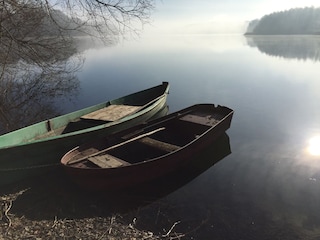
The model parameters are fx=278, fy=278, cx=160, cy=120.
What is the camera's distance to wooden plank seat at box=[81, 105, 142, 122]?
1246cm

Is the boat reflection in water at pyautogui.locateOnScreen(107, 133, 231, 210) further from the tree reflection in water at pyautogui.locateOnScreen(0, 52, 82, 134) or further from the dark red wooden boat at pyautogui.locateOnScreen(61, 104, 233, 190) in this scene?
the tree reflection in water at pyautogui.locateOnScreen(0, 52, 82, 134)

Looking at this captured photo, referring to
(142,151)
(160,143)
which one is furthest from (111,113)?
(160,143)

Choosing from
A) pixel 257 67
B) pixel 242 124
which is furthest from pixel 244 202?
pixel 257 67

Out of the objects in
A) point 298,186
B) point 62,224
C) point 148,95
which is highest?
point 148,95

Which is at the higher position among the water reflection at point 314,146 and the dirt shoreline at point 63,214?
the dirt shoreline at point 63,214

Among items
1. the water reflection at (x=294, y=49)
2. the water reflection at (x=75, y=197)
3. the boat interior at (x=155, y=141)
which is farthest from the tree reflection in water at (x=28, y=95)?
the water reflection at (x=294, y=49)

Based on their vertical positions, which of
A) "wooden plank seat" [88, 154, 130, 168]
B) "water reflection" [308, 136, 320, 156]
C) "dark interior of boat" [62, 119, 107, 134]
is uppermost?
"dark interior of boat" [62, 119, 107, 134]

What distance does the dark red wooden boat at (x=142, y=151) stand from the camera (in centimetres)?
844

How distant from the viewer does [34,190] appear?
9.05 meters

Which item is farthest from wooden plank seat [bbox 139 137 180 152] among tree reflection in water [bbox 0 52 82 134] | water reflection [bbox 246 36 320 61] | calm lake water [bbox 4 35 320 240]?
water reflection [bbox 246 36 320 61]

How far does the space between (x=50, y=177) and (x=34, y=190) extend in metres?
0.82

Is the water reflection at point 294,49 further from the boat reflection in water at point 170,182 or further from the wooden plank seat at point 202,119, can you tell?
the boat reflection in water at point 170,182

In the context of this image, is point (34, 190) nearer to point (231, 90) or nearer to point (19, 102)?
point (19, 102)

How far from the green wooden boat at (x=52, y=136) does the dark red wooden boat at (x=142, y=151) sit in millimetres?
675
